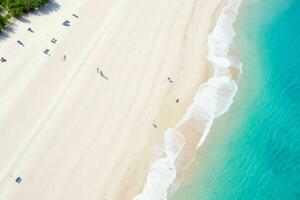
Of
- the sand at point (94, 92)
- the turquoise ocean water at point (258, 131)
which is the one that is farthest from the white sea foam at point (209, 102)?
the turquoise ocean water at point (258, 131)

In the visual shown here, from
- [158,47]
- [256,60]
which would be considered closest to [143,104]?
[158,47]

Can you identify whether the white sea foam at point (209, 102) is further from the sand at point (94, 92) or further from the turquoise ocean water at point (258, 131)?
the turquoise ocean water at point (258, 131)

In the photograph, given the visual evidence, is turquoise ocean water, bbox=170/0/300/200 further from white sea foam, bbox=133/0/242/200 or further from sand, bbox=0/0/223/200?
sand, bbox=0/0/223/200

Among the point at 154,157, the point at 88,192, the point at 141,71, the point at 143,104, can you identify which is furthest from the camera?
the point at 141,71

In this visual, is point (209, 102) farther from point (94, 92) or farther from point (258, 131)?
point (94, 92)

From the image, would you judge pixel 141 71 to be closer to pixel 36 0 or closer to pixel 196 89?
pixel 196 89

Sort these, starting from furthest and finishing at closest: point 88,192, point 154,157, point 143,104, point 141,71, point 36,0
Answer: point 36,0, point 141,71, point 143,104, point 154,157, point 88,192

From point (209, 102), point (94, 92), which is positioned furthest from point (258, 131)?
point (94, 92)
